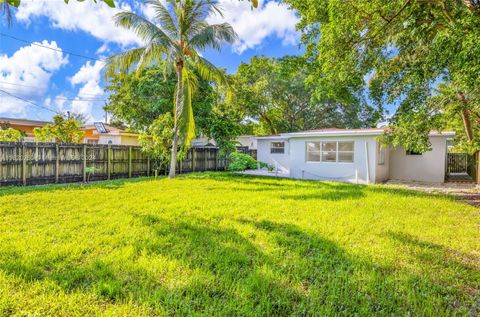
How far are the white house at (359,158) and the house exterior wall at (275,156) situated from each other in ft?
9.10

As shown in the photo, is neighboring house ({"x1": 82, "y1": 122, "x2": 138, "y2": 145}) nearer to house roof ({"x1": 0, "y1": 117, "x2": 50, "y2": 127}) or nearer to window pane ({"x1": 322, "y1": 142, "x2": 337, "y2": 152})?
house roof ({"x1": 0, "y1": 117, "x2": 50, "y2": 127})

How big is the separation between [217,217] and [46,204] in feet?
13.8

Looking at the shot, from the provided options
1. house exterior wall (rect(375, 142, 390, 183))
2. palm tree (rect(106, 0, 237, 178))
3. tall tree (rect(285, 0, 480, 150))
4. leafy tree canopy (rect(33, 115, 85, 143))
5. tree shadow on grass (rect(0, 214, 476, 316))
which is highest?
palm tree (rect(106, 0, 237, 178))

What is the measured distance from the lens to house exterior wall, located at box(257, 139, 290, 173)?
1753 centimetres

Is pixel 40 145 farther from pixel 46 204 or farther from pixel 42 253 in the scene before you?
pixel 42 253

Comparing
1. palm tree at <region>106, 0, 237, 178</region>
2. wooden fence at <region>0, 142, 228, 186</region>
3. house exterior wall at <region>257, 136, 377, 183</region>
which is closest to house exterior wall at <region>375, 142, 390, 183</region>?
house exterior wall at <region>257, 136, 377, 183</region>

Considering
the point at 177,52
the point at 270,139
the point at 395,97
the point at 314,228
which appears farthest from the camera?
the point at 270,139

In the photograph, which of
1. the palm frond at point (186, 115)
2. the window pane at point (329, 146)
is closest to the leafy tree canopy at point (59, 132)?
the palm frond at point (186, 115)

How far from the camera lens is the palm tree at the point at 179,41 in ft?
32.6

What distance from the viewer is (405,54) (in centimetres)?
795

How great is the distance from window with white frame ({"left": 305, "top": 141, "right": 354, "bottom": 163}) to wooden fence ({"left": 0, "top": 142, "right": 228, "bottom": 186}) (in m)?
7.09

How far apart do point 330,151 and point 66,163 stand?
11768 millimetres

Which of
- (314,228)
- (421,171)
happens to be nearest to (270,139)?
(421,171)

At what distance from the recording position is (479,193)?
9.84m
